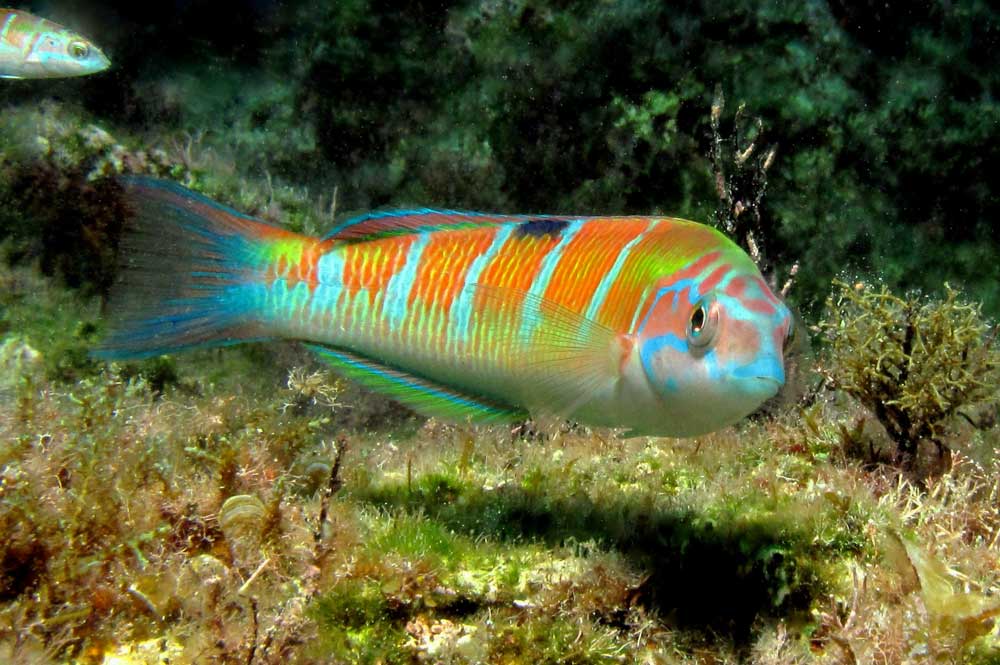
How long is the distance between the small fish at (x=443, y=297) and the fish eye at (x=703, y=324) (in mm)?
114

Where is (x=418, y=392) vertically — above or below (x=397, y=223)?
below

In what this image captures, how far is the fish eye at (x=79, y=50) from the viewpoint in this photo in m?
6.08

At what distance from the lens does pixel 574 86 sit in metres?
7.12

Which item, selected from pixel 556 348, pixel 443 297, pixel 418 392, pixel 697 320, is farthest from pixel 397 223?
pixel 697 320

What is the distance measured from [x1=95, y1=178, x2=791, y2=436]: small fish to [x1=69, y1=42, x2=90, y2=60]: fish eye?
12.9ft

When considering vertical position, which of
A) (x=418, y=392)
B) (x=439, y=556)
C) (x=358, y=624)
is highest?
(x=418, y=392)

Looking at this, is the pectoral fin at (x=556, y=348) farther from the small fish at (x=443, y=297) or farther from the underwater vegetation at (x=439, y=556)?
the underwater vegetation at (x=439, y=556)

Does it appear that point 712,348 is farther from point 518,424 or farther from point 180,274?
point 518,424

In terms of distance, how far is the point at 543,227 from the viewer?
3.16m

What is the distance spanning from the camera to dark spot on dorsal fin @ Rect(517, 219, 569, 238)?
3148 mm

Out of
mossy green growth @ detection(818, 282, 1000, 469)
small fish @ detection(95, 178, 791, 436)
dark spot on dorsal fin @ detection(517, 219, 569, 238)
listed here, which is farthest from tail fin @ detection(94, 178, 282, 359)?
mossy green growth @ detection(818, 282, 1000, 469)

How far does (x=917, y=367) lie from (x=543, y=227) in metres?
2.86

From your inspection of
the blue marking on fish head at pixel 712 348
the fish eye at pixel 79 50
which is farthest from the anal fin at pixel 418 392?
the fish eye at pixel 79 50

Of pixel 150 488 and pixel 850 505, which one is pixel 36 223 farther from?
pixel 850 505
